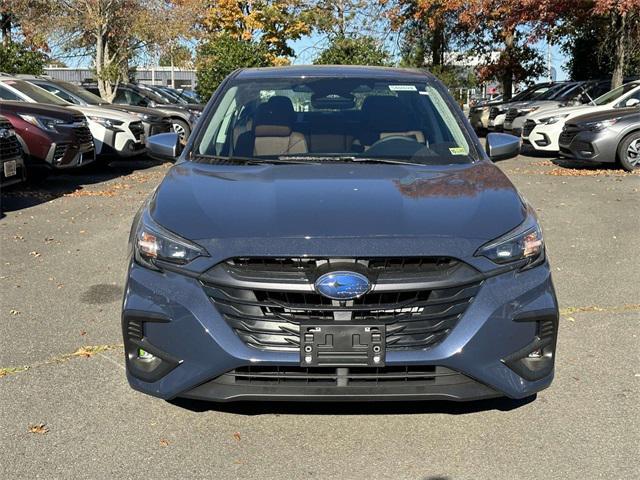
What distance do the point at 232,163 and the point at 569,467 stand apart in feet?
7.60

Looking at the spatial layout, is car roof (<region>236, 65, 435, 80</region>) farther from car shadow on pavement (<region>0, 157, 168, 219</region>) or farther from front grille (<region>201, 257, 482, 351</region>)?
car shadow on pavement (<region>0, 157, 168, 219</region>)

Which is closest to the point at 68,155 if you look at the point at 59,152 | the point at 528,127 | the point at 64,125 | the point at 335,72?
the point at 59,152

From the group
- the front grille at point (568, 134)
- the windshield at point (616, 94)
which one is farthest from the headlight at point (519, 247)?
the windshield at point (616, 94)

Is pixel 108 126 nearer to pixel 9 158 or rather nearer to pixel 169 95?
A: pixel 9 158

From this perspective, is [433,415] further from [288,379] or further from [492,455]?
[288,379]

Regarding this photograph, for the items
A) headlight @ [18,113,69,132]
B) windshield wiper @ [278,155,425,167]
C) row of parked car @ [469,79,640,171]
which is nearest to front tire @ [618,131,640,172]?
row of parked car @ [469,79,640,171]

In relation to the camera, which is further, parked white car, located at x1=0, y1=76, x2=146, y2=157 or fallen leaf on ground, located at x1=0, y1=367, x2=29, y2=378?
parked white car, located at x1=0, y1=76, x2=146, y2=157

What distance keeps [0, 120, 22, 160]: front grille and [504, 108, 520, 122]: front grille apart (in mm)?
13610

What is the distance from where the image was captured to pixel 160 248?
126 inches

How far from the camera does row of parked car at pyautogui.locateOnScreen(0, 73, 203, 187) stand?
32.1 feet

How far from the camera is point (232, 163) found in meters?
4.13

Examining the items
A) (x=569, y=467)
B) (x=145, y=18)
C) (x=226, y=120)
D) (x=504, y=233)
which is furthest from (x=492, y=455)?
(x=145, y=18)

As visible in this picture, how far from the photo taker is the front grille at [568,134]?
1348cm

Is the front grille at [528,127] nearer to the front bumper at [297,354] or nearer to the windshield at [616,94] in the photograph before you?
the windshield at [616,94]
